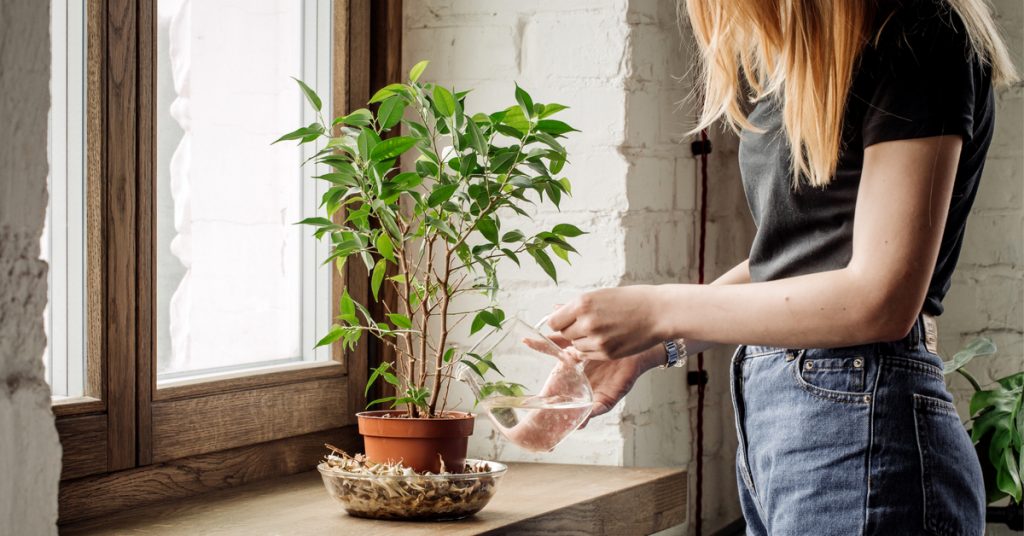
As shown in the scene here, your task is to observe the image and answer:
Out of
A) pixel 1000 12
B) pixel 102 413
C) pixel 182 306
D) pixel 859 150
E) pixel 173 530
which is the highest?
pixel 1000 12

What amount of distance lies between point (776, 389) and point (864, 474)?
0.11 meters

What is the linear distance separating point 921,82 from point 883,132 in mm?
53

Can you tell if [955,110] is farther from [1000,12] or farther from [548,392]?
[1000,12]

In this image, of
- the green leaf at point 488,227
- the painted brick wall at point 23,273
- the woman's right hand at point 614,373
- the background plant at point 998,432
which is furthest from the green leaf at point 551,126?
the background plant at point 998,432

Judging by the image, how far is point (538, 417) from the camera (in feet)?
3.70

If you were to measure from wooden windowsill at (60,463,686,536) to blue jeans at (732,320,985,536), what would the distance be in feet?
1.26

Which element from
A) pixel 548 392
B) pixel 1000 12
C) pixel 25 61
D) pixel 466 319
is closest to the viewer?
pixel 25 61

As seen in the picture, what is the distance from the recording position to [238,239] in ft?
5.07

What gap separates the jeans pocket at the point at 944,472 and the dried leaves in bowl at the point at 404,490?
505 mm

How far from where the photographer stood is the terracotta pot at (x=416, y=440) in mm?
1262

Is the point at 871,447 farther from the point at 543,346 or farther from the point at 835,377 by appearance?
the point at 543,346

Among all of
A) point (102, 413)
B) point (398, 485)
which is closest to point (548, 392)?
point (398, 485)

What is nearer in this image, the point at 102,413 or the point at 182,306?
the point at 102,413

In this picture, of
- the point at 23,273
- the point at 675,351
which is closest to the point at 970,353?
the point at 675,351
